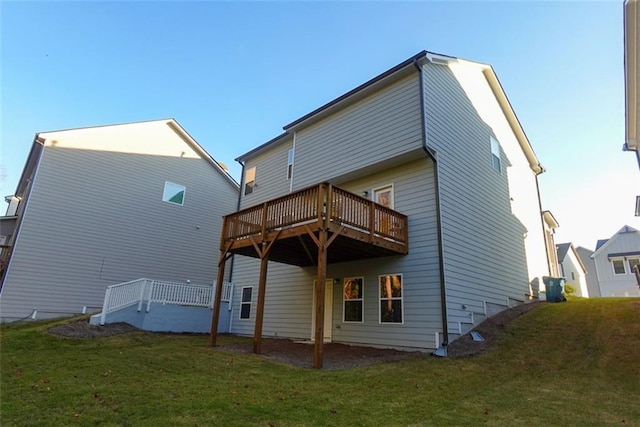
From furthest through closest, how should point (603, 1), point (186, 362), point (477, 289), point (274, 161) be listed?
1. point (274, 161)
2. point (477, 289)
3. point (603, 1)
4. point (186, 362)

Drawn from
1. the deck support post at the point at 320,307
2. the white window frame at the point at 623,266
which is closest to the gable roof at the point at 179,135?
the deck support post at the point at 320,307

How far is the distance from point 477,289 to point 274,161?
966 cm

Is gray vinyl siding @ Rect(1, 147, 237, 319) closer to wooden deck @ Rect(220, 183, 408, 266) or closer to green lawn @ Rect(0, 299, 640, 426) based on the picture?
green lawn @ Rect(0, 299, 640, 426)

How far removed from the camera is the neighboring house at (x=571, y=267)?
24.8 meters

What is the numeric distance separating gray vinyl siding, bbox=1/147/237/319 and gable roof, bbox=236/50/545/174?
167 inches

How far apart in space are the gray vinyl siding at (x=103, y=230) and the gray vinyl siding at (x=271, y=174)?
13.2 feet

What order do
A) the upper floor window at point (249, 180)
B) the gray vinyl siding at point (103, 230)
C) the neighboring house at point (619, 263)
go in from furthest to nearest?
the neighboring house at point (619, 263) < the upper floor window at point (249, 180) < the gray vinyl siding at point (103, 230)

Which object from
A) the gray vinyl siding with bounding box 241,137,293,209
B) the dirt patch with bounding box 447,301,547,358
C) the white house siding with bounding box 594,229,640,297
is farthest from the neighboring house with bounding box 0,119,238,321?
the white house siding with bounding box 594,229,640,297

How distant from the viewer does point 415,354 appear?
889 cm

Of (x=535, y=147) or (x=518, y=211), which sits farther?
(x=535, y=147)

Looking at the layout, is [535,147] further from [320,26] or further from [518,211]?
[320,26]

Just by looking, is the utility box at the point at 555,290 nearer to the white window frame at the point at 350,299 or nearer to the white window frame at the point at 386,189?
the white window frame at the point at 386,189

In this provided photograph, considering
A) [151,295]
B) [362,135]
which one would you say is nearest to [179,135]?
[151,295]

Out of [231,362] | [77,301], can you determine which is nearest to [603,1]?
[231,362]
